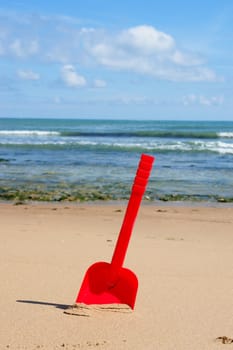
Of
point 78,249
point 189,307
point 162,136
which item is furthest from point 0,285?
point 162,136

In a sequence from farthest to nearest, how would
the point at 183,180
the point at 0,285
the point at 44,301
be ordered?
the point at 183,180, the point at 0,285, the point at 44,301

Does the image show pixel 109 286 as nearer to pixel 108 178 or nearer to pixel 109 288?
pixel 109 288

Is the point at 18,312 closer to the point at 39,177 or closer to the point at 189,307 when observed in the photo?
the point at 189,307

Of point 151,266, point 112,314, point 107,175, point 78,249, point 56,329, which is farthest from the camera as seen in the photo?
point 107,175

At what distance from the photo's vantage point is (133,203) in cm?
344

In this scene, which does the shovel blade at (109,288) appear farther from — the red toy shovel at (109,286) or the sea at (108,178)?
the sea at (108,178)

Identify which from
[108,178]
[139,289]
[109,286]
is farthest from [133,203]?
[108,178]

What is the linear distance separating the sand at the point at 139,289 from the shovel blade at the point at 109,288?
10 centimetres

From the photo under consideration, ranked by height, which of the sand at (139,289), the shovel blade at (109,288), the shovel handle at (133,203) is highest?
the shovel handle at (133,203)

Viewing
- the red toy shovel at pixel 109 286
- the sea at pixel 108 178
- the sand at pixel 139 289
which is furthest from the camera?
the sea at pixel 108 178

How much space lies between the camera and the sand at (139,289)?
10.4ft

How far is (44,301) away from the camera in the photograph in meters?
3.80

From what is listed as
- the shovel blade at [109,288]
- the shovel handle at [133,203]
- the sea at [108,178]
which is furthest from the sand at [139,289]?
the sea at [108,178]

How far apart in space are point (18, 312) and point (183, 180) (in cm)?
1185
